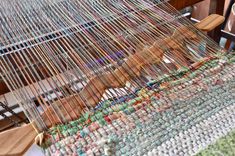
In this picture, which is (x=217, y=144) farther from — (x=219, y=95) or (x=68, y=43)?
(x=68, y=43)

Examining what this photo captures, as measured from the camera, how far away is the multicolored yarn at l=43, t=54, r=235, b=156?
54 centimetres

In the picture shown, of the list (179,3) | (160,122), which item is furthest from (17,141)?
(179,3)

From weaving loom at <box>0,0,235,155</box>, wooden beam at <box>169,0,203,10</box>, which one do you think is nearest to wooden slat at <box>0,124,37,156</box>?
weaving loom at <box>0,0,235,155</box>

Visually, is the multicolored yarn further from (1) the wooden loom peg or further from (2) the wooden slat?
(1) the wooden loom peg

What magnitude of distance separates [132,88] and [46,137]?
0.22 m

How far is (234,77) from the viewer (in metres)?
0.68

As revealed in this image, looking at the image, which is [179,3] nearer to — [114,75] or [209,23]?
[209,23]

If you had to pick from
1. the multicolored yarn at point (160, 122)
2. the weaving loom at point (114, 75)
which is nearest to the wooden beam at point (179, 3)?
the weaving loom at point (114, 75)

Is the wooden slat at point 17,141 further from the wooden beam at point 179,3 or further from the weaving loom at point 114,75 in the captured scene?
the wooden beam at point 179,3

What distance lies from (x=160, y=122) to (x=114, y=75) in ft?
0.67

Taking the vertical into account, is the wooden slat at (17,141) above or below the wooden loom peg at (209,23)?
above

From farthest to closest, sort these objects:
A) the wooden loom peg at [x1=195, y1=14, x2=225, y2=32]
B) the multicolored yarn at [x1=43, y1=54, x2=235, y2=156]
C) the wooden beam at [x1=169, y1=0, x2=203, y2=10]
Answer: the wooden beam at [x1=169, y1=0, x2=203, y2=10] < the wooden loom peg at [x1=195, y1=14, x2=225, y2=32] < the multicolored yarn at [x1=43, y1=54, x2=235, y2=156]

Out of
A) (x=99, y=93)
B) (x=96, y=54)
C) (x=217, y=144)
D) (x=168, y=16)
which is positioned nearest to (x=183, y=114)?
(x=217, y=144)

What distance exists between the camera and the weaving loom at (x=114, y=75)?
56 centimetres
